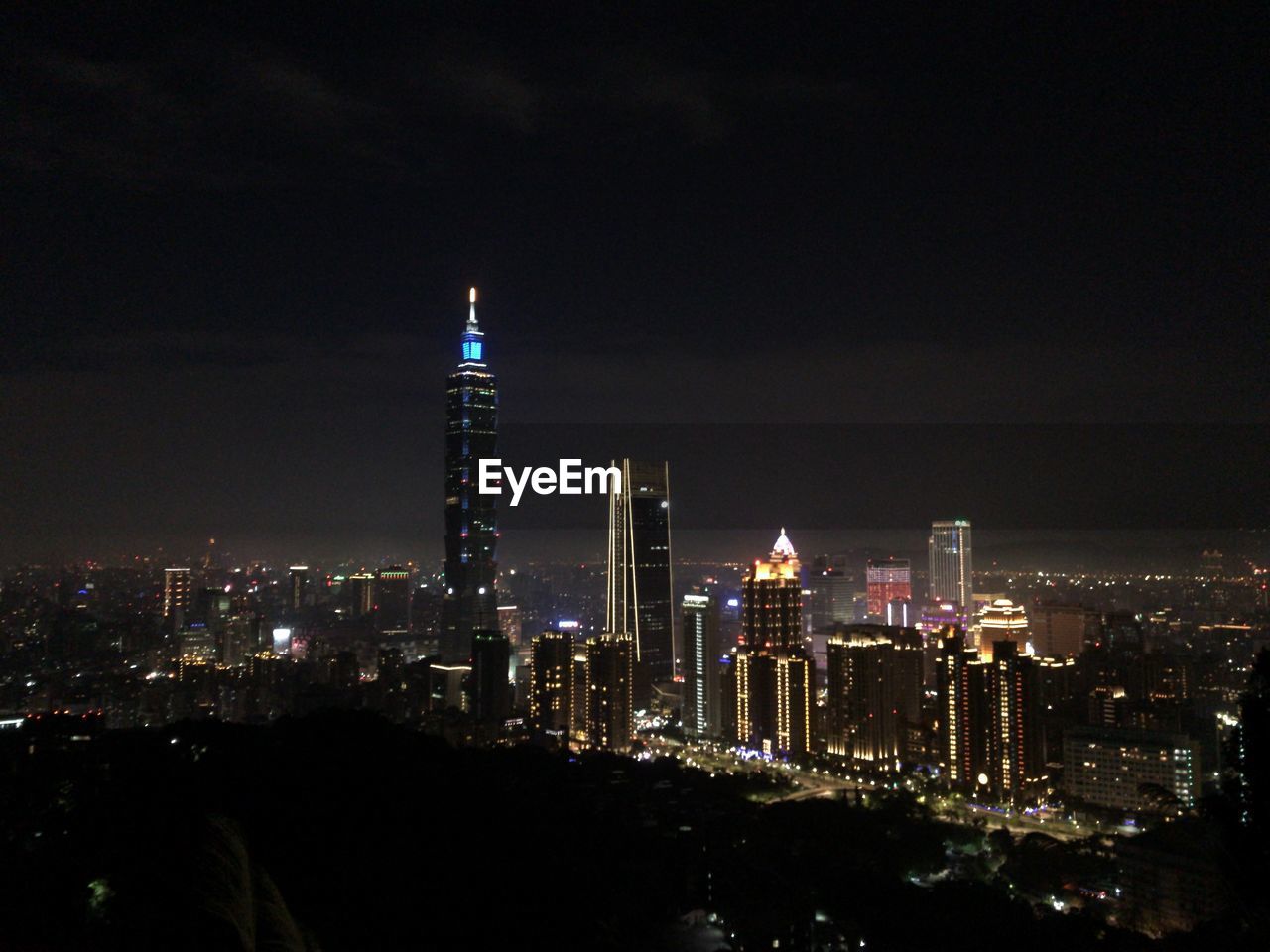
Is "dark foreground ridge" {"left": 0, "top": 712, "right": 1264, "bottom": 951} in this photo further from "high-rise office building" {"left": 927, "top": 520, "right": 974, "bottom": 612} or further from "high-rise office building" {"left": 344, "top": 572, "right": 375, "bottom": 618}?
"high-rise office building" {"left": 344, "top": 572, "right": 375, "bottom": 618}

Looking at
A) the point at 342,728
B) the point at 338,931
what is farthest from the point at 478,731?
the point at 338,931

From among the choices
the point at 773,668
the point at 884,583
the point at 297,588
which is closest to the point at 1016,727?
the point at 773,668

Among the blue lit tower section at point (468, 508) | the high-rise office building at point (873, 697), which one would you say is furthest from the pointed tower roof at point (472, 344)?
the high-rise office building at point (873, 697)

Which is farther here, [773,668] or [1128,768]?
[773,668]

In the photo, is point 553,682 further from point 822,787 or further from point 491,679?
point 822,787

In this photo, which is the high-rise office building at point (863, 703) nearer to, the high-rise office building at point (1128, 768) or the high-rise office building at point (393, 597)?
the high-rise office building at point (1128, 768)

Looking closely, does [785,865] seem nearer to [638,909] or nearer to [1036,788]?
[638,909]
